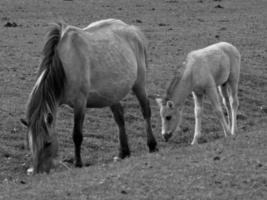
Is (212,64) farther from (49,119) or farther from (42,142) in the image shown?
(42,142)

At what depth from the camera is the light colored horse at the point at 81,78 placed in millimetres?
9625

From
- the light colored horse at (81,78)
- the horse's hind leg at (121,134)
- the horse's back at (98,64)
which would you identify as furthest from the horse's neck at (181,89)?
the horse's hind leg at (121,134)

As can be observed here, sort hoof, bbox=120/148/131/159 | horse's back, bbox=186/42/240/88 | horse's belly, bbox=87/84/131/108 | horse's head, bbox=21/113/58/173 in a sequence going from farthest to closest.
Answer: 1. horse's back, bbox=186/42/240/88
2. hoof, bbox=120/148/131/159
3. horse's belly, bbox=87/84/131/108
4. horse's head, bbox=21/113/58/173

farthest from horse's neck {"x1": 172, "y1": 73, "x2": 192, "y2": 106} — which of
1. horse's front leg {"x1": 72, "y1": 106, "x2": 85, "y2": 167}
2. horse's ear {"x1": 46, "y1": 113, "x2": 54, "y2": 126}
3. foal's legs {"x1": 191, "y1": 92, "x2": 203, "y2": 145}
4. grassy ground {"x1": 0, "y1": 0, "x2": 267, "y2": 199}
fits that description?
horse's ear {"x1": 46, "y1": 113, "x2": 54, "y2": 126}

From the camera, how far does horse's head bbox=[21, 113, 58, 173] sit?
9500mm

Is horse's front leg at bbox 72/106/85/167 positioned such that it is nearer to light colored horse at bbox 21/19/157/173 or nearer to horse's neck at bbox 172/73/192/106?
light colored horse at bbox 21/19/157/173

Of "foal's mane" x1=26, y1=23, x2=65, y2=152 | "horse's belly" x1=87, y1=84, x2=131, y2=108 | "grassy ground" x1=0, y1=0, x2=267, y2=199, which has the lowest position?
"grassy ground" x1=0, y1=0, x2=267, y2=199

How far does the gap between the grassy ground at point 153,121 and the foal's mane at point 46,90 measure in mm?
697

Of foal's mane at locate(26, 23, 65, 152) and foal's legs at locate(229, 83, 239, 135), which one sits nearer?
foal's mane at locate(26, 23, 65, 152)

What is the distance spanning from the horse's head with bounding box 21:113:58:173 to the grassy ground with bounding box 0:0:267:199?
0.29 m

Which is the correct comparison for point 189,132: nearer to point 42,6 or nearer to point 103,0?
point 42,6

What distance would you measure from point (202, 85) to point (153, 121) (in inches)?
82.0

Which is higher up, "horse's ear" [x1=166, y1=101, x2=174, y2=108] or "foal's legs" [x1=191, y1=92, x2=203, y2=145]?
"horse's ear" [x1=166, y1=101, x2=174, y2=108]

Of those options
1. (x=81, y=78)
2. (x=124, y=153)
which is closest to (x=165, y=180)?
(x=81, y=78)
